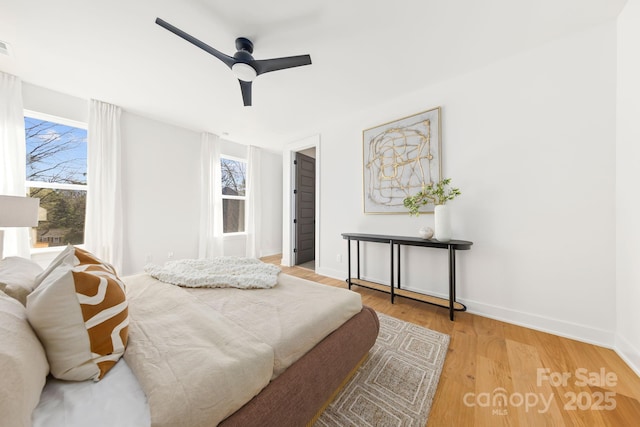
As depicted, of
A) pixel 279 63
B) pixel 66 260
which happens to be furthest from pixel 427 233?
pixel 66 260

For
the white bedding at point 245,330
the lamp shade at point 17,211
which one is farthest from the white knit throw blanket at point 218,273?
the lamp shade at point 17,211

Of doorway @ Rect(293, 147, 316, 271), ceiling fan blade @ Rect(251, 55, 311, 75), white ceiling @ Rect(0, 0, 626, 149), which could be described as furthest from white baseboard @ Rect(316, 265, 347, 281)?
ceiling fan blade @ Rect(251, 55, 311, 75)

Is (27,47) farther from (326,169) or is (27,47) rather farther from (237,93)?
(326,169)

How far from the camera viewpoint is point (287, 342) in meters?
0.99

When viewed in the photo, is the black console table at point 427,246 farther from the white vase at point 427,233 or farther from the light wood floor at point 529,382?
the light wood floor at point 529,382

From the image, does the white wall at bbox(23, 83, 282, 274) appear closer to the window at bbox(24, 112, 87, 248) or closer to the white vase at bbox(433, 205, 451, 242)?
the window at bbox(24, 112, 87, 248)

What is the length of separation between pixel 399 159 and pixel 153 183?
383 cm

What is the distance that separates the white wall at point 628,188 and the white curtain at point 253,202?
4.96 m

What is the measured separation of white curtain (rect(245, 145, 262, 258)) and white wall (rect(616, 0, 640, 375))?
496 centimetres

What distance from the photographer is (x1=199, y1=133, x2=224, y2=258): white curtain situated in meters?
4.08

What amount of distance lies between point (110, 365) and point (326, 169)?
325 centimetres

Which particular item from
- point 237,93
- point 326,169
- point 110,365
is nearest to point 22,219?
point 110,365

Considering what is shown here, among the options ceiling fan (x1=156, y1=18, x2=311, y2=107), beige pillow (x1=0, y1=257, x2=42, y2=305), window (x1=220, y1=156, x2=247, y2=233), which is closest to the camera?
beige pillow (x1=0, y1=257, x2=42, y2=305)

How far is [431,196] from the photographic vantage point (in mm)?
2527
